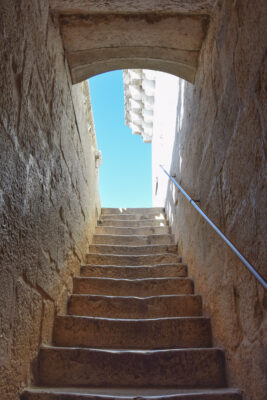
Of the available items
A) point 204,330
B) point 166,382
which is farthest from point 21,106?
point 204,330

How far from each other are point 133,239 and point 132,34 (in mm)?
2145

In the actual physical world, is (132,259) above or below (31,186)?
below

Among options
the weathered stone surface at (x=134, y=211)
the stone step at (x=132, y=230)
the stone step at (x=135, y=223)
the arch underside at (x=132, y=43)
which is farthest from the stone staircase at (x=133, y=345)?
the weathered stone surface at (x=134, y=211)

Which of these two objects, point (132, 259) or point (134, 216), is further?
point (134, 216)

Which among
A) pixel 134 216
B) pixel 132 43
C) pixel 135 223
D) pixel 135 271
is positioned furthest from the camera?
pixel 134 216

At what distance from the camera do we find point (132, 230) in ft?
13.3

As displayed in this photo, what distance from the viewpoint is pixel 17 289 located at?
137cm

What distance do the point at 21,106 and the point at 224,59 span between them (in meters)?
1.11

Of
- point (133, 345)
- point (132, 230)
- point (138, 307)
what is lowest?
point (133, 345)

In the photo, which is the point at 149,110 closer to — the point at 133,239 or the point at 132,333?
the point at 133,239

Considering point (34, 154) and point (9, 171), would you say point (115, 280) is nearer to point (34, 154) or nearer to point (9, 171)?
point (34, 154)

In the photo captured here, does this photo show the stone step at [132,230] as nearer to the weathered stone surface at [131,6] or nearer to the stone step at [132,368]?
the stone step at [132,368]

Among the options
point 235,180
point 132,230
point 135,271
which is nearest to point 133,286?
point 135,271

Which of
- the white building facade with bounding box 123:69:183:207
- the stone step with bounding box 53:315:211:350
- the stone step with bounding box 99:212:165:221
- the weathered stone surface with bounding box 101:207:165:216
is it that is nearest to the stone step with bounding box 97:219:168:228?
the stone step with bounding box 99:212:165:221
